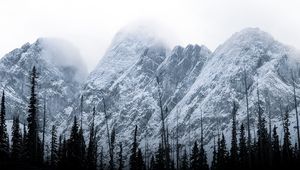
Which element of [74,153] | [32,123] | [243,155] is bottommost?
[74,153]

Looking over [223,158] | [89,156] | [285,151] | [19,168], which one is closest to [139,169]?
[89,156]

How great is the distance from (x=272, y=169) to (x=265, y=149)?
72.9ft

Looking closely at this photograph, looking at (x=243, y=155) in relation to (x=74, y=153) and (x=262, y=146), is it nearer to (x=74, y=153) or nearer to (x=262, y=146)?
(x=262, y=146)

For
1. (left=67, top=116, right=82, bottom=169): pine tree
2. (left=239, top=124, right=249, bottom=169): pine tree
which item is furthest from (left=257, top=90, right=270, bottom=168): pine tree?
(left=67, top=116, right=82, bottom=169): pine tree

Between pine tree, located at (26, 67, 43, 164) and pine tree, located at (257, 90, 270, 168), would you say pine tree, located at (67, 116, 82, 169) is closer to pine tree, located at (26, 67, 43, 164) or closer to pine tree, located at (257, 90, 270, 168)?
pine tree, located at (26, 67, 43, 164)

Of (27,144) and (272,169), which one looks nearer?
(272,169)

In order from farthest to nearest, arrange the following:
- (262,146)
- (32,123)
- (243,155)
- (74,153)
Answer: (243,155) < (262,146) < (74,153) < (32,123)

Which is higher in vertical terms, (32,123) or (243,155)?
(32,123)

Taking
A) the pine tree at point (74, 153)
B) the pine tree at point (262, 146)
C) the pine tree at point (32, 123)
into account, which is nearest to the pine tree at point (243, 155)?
the pine tree at point (262, 146)

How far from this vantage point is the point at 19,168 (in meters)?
47.9

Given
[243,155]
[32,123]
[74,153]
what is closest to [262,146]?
[243,155]

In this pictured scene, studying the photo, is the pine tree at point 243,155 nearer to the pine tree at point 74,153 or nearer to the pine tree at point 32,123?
the pine tree at point 74,153

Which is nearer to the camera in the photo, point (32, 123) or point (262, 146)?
point (32, 123)

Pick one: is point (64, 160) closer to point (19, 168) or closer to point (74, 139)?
point (74, 139)
